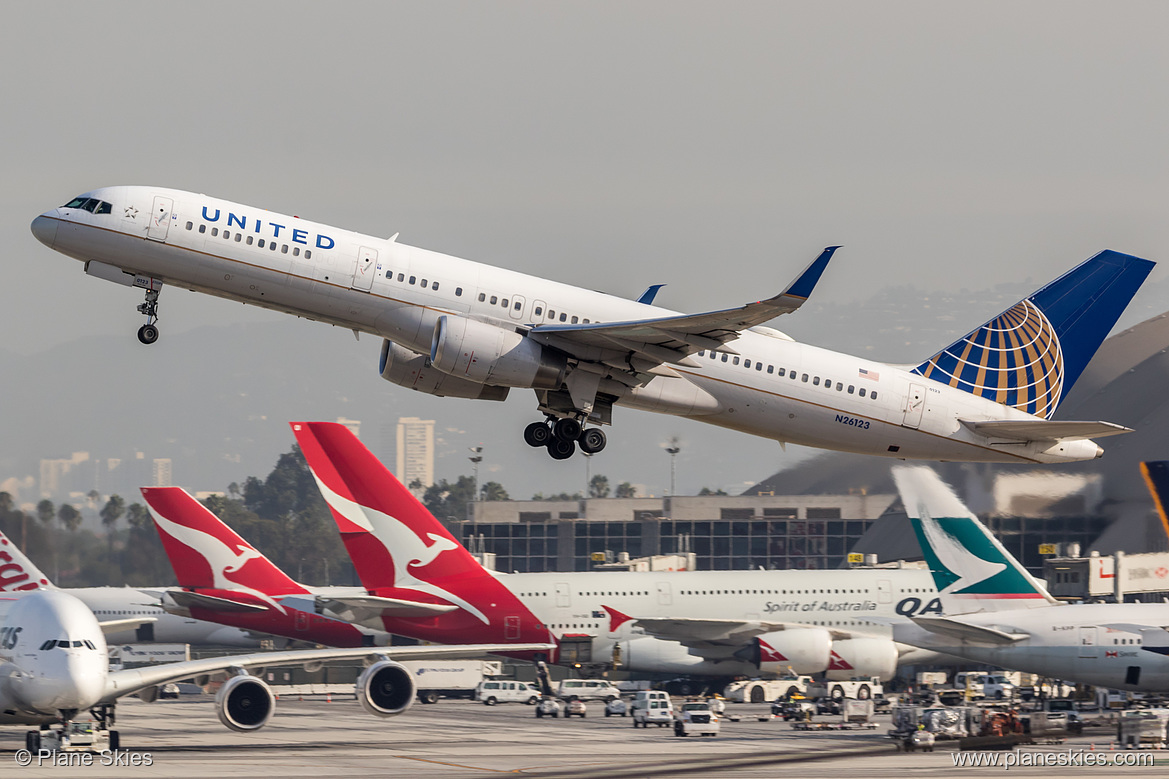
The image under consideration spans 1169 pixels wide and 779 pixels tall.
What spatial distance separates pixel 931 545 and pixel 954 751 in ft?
36.5

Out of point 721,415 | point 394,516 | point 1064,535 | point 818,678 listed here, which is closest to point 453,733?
point 394,516

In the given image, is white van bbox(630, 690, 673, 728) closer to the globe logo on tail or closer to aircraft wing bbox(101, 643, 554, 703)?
aircraft wing bbox(101, 643, 554, 703)

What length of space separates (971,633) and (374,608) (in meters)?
22.9

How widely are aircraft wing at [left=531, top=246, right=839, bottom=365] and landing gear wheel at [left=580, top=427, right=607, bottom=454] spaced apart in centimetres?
255

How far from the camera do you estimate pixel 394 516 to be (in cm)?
5928

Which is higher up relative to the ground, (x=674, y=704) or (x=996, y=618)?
(x=996, y=618)

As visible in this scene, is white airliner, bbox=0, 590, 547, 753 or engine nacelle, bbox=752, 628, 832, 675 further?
engine nacelle, bbox=752, 628, 832, 675

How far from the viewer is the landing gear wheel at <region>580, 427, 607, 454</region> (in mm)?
38719

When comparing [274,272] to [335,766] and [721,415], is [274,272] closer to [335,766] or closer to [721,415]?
[721,415]

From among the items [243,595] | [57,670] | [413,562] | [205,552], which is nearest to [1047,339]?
[413,562]

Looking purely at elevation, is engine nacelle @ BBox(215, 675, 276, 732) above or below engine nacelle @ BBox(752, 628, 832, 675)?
below

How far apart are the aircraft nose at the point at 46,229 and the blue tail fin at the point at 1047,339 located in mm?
24562

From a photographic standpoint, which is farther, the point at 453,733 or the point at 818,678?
the point at 818,678

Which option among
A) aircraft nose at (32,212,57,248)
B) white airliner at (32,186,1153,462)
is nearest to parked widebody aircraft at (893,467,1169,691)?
white airliner at (32,186,1153,462)
